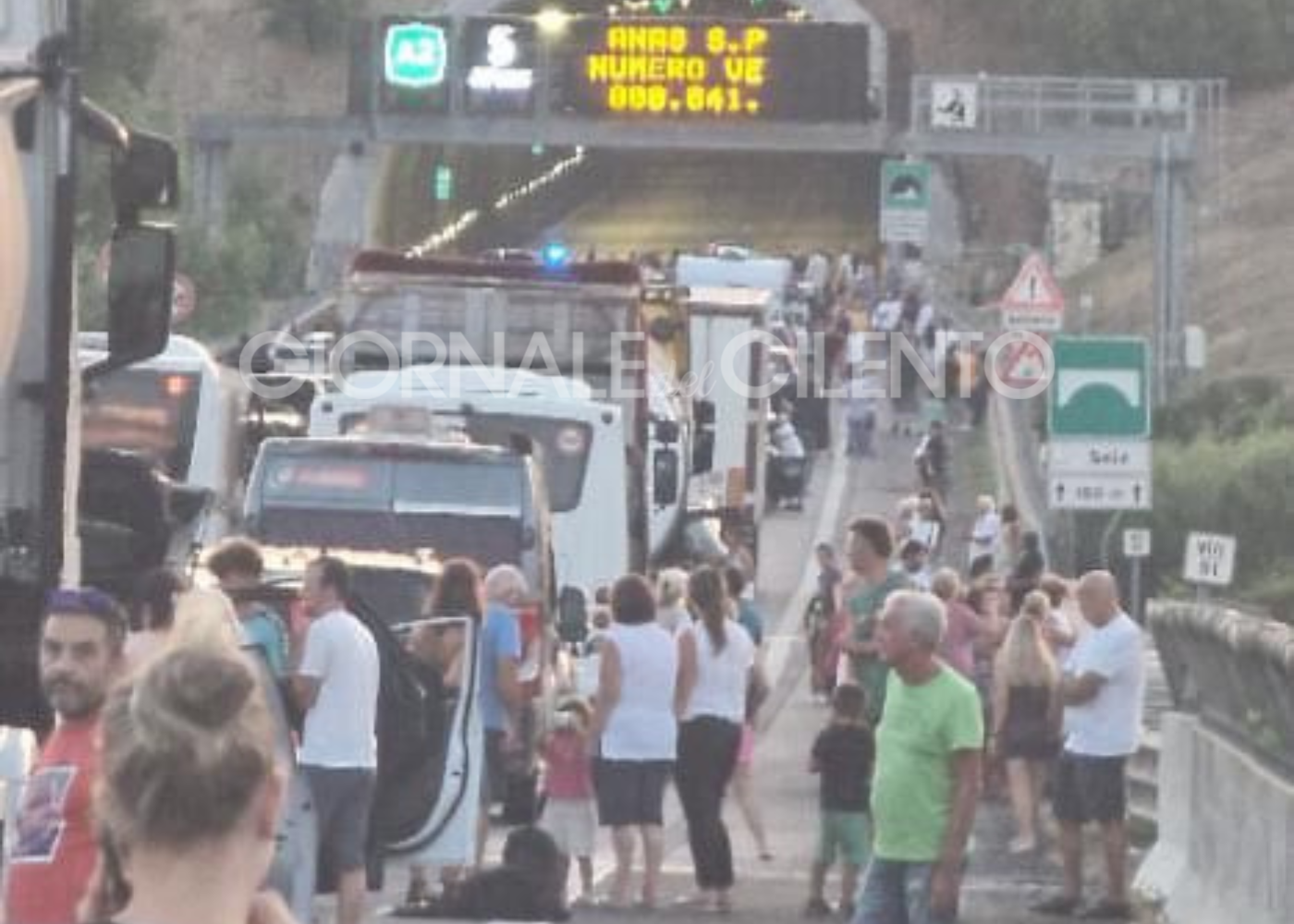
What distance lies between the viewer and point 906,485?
55.5m

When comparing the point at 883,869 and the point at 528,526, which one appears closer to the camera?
the point at 883,869

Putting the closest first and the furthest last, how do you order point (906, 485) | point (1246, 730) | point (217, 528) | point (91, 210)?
1. point (1246, 730)
2. point (217, 528)
3. point (91, 210)
4. point (906, 485)

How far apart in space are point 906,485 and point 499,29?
7.67 meters

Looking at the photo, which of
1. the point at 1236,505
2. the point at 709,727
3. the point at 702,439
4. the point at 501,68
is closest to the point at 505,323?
the point at 702,439

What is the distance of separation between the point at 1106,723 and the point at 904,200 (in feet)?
108

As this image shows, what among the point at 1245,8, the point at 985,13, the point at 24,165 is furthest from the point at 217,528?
the point at 985,13

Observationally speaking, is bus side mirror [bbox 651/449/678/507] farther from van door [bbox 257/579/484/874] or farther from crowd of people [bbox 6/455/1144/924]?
van door [bbox 257/579/484/874]

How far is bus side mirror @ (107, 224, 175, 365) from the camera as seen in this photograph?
11.8 metres

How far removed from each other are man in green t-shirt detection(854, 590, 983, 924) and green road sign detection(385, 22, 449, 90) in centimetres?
4202

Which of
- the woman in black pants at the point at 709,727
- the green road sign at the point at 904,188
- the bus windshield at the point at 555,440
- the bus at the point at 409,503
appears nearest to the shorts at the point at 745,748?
the woman in black pants at the point at 709,727

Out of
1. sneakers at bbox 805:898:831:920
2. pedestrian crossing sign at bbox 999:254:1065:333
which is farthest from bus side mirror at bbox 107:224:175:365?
pedestrian crossing sign at bbox 999:254:1065:333

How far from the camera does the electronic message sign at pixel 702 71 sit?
57.0 meters

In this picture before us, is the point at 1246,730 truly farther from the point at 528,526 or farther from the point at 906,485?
the point at 906,485

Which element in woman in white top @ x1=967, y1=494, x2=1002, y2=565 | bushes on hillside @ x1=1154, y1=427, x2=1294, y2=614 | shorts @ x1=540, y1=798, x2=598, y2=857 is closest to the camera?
shorts @ x1=540, y1=798, x2=598, y2=857
